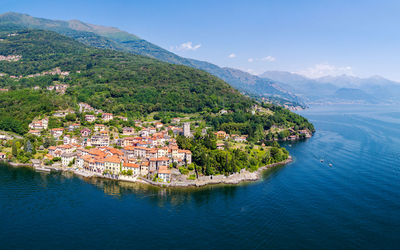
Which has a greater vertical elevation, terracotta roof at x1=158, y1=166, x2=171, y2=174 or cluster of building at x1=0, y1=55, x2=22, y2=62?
cluster of building at x1=0, y1=55, x2=22, y2=62

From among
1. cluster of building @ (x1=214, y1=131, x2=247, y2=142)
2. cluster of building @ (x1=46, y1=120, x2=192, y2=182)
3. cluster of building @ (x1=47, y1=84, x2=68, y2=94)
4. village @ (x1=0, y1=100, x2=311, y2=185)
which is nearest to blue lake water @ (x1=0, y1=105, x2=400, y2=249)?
village @ (x1=0, y1=100, x2=311, y2=185)

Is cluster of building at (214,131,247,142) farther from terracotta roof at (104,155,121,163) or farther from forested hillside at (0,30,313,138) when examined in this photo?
terracotta roof at (104,155,121,163)

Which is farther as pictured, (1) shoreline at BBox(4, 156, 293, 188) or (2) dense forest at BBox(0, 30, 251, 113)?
(2) dense forest at BBox(0, 30, 251, 113)

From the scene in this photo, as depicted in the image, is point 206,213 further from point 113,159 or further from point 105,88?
point 105,88

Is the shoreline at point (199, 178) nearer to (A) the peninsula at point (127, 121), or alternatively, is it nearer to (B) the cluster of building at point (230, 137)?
(A) the peninsula at point (127, 121)

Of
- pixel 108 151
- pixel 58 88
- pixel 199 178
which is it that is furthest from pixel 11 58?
pixel 199 178

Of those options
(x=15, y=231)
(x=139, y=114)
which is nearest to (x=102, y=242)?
(x=15, y=231)

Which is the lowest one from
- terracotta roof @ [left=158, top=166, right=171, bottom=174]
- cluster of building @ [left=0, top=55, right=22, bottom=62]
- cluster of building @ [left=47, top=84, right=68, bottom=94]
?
terracotta roof @ [left=158, top=166, right=171, bottom=174]

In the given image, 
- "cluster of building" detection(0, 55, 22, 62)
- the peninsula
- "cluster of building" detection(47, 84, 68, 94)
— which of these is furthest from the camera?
"cluster of building" detection(0, 55, 22, 62)

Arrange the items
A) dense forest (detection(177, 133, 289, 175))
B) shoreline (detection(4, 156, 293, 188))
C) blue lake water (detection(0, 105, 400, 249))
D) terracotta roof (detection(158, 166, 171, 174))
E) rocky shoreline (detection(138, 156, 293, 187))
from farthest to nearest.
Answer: dense forest (detection(177, 133, 289, 175)), terracotta roof (detection(158, 166, 171, 174)), shoreline (detection(4, 156, 293, 188)), rocky shoreline (detection(138, 156, 293, 187)), blue lake water (detection(0, 105, 400, 249))
